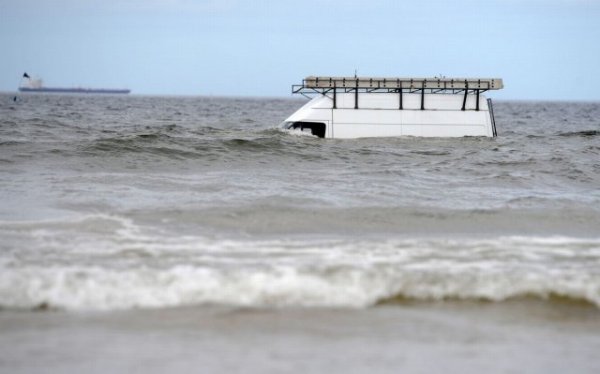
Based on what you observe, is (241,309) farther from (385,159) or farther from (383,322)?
(385,159)

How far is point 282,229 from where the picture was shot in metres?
12.3

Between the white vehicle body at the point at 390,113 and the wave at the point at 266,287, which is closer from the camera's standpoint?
the wave at the point at 266,287

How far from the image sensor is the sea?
639cm

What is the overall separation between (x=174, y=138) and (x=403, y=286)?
21.6 meters

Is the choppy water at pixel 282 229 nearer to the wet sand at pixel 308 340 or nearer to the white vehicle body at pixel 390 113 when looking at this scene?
the wet sand at pixel 308 340

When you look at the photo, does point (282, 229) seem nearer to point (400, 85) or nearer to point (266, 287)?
point (266, 287)

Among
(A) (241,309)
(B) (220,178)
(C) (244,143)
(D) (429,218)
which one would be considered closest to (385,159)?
(C) (244,143)

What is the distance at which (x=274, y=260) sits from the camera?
978 cm

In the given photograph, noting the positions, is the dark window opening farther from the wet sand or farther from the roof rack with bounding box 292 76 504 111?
the wet sand

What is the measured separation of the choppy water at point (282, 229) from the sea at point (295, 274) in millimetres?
41

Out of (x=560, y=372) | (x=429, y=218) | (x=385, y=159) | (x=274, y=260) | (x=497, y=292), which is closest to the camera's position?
(x=560, y=372)

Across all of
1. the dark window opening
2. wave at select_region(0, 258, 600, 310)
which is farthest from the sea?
the dark window opening

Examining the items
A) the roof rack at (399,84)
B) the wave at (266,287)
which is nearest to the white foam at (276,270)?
the wave at (266,287)

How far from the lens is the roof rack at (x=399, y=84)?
1358 inches
